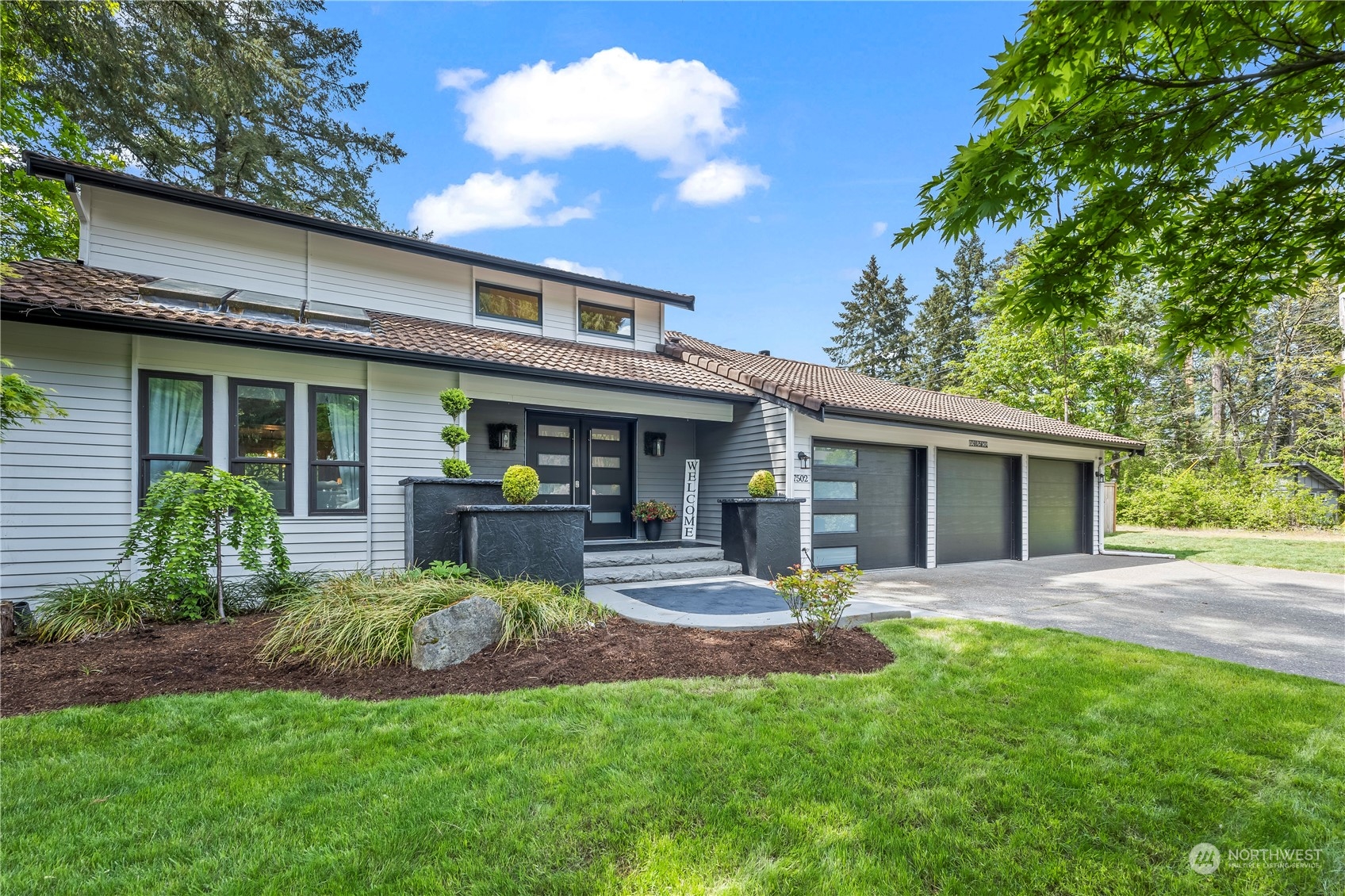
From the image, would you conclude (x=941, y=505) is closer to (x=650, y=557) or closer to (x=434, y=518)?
(x=650, y=557)

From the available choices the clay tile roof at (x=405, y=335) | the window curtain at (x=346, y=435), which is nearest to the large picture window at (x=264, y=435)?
the window curtain at (x=346, y=435)

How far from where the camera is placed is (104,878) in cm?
197

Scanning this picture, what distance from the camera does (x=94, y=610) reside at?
5.09m

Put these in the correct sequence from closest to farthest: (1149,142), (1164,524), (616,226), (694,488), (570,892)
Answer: (570,892) → (1149,142) → (694,488) → (616,226) → (1164,524)

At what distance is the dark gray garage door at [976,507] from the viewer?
1103cm

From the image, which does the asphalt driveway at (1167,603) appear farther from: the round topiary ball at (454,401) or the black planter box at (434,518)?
the round topiary ball at (454,401)

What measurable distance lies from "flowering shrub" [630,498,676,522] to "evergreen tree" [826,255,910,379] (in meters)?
24.6

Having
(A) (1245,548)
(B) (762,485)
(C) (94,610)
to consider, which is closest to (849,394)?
(B) (762,485)

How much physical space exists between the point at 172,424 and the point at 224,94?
8831 mm

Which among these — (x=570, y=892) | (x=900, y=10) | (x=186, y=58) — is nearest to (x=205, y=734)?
(x=570, y=892)

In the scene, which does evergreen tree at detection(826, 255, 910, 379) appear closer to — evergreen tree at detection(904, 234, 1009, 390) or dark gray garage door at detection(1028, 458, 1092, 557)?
evergreen tree at detection(904, 234, 1009, 390)

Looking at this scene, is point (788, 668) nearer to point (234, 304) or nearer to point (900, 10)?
Answer: point (900, 10)

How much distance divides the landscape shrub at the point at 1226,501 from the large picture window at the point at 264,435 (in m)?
25.0

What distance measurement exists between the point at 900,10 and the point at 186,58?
13002mm
